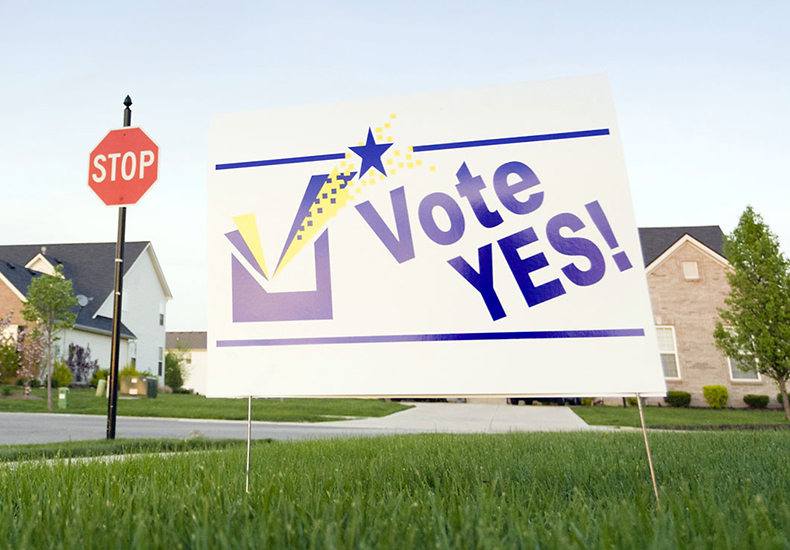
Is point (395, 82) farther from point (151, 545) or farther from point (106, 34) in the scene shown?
point (106, 34)

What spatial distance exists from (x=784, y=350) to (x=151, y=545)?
2020 centimetres

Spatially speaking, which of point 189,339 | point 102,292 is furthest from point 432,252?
point 189,339

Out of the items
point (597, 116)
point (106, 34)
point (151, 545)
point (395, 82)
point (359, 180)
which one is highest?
point (106, 34)

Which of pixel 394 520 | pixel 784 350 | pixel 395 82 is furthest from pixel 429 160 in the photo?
pixel 784 350

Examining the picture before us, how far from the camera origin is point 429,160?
2617mm

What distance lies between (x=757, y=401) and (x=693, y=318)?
14.4ft

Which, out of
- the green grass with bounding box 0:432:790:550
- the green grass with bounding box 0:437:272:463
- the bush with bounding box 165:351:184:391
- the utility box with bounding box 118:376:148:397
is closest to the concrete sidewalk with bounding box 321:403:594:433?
the green grass with bounding box 0:437:272:463

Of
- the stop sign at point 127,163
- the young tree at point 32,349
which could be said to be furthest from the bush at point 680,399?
the young tree at point 32,349

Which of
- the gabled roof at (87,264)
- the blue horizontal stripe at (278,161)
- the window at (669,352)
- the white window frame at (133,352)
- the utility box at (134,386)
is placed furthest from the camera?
the white window frame at (133,352)

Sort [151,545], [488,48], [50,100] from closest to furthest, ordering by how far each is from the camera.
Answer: [151,545] → [488,48] → [50,100]

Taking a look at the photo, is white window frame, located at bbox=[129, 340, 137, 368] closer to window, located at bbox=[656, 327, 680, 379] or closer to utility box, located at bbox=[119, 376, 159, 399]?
utility box, located at bbox=[119, 376, 159, 399]

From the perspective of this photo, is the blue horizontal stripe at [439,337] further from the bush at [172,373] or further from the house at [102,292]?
the bush at [172,373]

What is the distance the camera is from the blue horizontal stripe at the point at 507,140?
251cm

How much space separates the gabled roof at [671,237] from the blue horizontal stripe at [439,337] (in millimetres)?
26645
